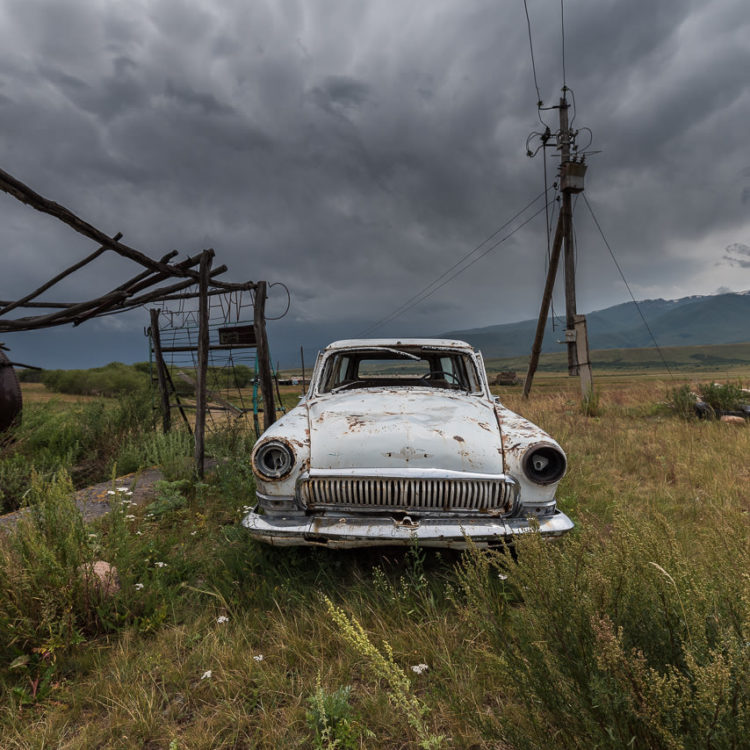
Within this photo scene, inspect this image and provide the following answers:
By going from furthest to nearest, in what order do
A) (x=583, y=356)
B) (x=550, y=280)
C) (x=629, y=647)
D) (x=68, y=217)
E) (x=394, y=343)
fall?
1. (x=550, y=280)
2. (x=583, y=356)
3. (x=394, y=343)
4. (x=68, y=217)
5. (x=629, y=647)

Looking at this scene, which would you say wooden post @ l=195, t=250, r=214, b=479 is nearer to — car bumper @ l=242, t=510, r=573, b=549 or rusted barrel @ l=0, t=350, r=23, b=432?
car bumper @ l=242, t=510, r=573, b=549

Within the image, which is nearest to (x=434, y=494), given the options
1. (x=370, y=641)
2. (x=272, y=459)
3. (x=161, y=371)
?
(x=370, y=641)

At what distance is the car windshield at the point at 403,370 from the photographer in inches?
172

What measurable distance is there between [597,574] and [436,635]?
1178 millimetres

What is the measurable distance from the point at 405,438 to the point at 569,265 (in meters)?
9.84

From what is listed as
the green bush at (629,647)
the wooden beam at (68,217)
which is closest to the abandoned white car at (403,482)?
the green bush at (629,647)

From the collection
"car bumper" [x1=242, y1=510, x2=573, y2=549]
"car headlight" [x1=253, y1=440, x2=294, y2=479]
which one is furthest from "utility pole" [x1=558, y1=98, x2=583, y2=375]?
"car headlight" [x1=253, y1=440, x2=294, y2=479]

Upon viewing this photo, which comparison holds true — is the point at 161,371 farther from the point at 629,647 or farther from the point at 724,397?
the point at 724,397

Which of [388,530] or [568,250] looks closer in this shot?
[388,530]

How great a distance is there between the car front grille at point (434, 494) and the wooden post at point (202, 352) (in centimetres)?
316

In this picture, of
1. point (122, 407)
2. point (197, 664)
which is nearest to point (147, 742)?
point (197, 664)

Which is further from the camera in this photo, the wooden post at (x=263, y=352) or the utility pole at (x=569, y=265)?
the utility pole at (x=569, y=265)

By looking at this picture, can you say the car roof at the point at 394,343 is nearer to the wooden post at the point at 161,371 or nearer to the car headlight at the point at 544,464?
the car headlight at the point at 544,464

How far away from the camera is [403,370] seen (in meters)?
4.50
